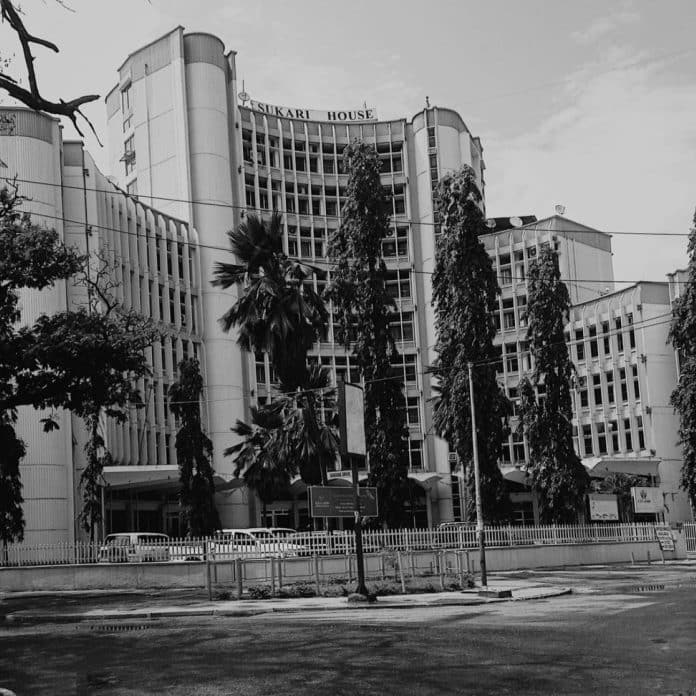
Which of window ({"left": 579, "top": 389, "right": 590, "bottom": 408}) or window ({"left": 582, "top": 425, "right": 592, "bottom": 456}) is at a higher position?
window ({"left": 579, "top": 389, "right": 590, "bottom": 408})

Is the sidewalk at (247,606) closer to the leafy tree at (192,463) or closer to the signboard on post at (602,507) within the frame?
the signboard on post at (602,507)

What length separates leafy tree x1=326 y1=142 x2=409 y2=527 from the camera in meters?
46.0

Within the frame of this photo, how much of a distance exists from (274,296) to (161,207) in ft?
133

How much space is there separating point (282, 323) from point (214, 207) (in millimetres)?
39597

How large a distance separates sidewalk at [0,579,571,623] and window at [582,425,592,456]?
172ft

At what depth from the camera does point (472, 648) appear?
14.2 m

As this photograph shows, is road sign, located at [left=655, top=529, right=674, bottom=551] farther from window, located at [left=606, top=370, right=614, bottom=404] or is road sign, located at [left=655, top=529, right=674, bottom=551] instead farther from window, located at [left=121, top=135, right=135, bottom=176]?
window, located at [left=121, top=135, right=135, bottom=176]

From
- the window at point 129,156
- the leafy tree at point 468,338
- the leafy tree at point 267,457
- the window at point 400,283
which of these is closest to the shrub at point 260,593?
the leafy tree at point 267,457

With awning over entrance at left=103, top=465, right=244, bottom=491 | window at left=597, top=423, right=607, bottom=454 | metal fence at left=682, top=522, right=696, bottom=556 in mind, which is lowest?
metal fence at left=682, top=522, right=696, bottom=556

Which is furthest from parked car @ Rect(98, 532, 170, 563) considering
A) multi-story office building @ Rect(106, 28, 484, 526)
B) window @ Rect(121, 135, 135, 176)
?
window @ Rect(121, 135, 135, 176)

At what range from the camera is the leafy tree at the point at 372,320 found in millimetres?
46031

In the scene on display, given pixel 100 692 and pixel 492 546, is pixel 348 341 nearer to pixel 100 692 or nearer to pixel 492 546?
pixel 492 546

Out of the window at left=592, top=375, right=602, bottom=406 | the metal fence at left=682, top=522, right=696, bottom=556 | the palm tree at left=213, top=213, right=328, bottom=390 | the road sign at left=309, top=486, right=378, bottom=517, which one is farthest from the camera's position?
the window at left=592, top=375, right=602, bottom=406

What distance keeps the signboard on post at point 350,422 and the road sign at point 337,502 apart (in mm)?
1008
